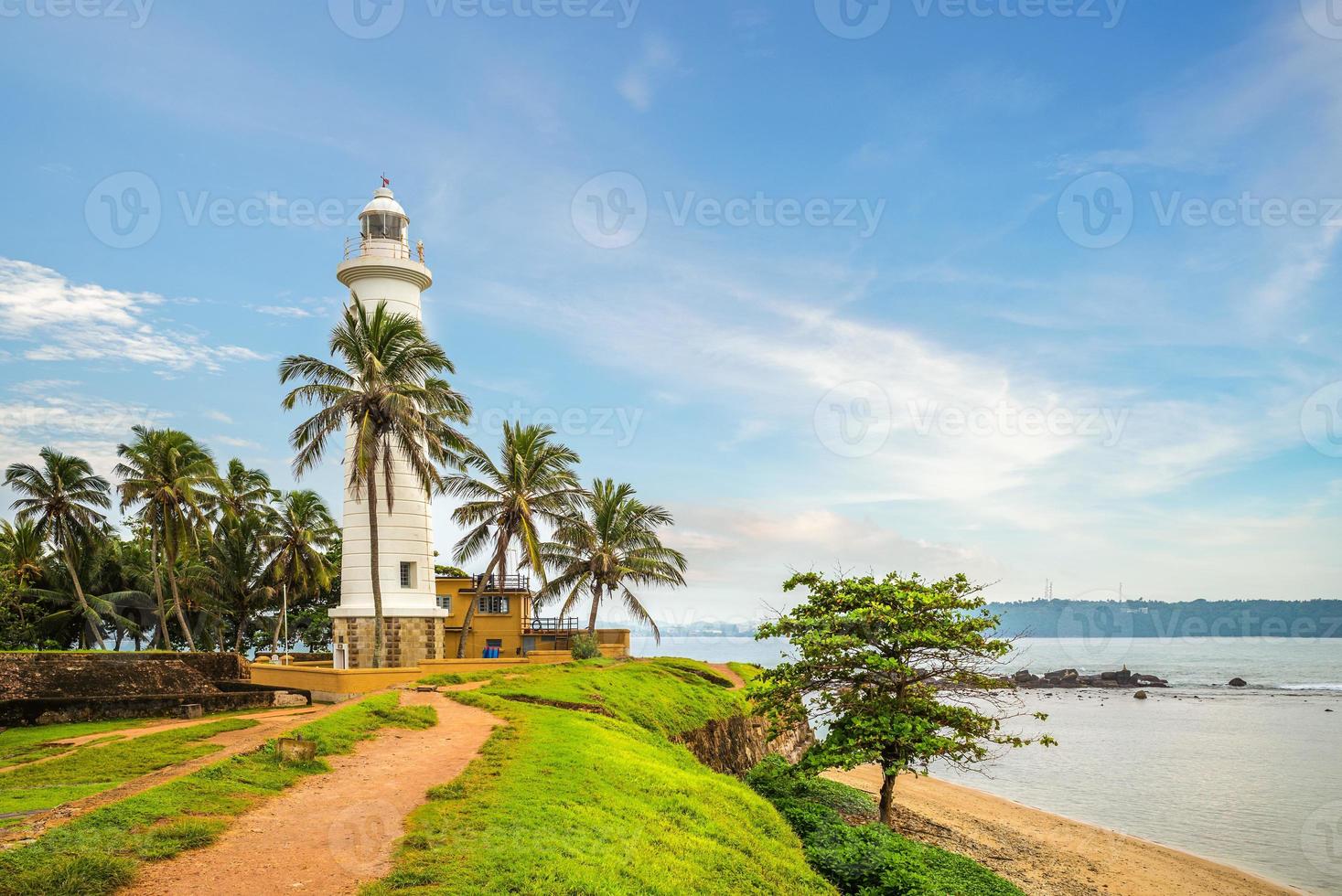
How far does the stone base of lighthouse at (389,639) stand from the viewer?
3186 centimetres

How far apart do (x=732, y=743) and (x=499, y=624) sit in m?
19.7

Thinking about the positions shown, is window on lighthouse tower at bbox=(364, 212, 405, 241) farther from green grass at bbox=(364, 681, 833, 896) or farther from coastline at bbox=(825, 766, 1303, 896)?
coastline at bbox=(825, 766, 1303, 896)

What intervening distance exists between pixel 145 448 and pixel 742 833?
4032 centimetres

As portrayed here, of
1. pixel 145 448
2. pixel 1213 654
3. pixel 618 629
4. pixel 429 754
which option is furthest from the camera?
pixel 1213 654

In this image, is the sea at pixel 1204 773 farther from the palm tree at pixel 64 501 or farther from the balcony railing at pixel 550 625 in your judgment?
the palm tree at pixel 64 501

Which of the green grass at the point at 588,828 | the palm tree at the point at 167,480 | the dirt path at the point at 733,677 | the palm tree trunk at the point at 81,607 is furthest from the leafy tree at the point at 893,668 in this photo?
the palm tree trunk at the point at 81,607

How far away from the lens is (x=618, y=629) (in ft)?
152

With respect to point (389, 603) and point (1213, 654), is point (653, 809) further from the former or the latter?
point (1213, 654)

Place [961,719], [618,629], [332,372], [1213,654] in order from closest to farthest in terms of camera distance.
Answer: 1. [961,719]
2. [332,372]
3. [618,629]
4. [1213,654]

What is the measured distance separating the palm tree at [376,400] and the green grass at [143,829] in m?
16.5

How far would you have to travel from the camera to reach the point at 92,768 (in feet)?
48.8

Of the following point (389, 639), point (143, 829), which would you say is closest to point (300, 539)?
point (389, 639)

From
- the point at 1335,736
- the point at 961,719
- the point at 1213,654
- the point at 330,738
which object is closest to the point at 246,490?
the point at 330,738

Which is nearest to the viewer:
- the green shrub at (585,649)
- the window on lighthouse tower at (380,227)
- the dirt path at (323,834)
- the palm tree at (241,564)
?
the dirt path at (323,834)
